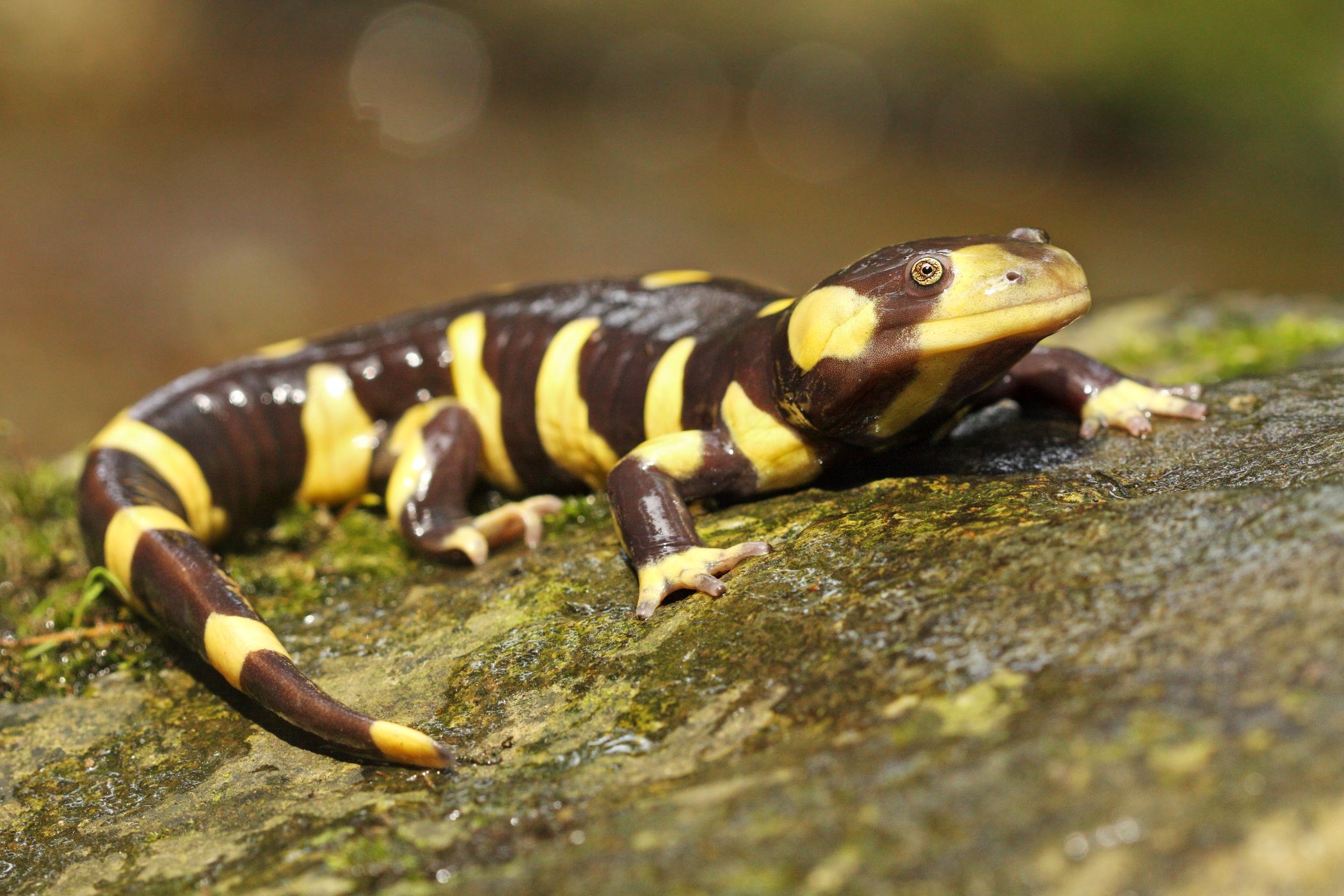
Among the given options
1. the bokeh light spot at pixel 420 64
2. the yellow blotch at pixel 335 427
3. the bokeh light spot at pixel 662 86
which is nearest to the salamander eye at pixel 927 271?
the yellow blotch at pixel 335 427

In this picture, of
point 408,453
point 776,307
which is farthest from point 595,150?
point 776,307

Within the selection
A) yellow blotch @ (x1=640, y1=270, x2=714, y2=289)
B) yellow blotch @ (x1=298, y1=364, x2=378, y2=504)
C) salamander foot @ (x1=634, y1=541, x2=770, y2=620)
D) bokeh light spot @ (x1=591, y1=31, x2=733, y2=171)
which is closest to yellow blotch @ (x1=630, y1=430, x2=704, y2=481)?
salamander foot @ (x1=634, y1=541, x2=770, y2=620)

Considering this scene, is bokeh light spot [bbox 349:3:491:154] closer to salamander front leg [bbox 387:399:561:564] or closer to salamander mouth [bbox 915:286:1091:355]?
salamander front leg [bbox 387:399:561:564]

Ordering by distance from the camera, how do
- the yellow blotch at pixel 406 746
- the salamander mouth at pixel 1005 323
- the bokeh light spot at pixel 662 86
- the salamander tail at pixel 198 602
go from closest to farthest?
the yellow blotch at pixel 406 746 < the salamander tail at pixel 198 602 < the salamander mouth at pixel 1005 323 < the bokeh light spot at pixel 662 86

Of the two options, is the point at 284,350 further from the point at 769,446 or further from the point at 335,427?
the point at 769,446

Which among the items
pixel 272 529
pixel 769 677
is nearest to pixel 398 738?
pixel 769 677

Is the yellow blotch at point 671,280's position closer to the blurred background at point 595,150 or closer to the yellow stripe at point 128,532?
the yellow stripe at point 128,532
